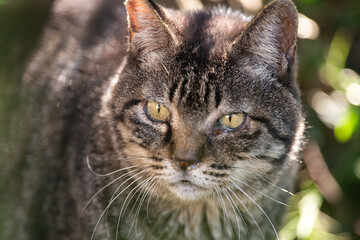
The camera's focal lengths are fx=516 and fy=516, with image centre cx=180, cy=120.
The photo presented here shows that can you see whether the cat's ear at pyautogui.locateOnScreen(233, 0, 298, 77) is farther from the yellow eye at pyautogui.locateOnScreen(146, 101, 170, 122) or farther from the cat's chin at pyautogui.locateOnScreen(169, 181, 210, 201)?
the cat's chin at pyautogui.locateOnScreen(169, 181, 210, 201)

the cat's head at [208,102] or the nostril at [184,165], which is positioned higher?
the cat's head at [208,102]

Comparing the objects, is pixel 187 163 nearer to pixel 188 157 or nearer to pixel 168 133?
pixel 188 157

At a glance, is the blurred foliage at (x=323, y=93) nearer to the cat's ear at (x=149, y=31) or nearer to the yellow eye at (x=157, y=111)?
the cat's ear at (x=149, y=31)

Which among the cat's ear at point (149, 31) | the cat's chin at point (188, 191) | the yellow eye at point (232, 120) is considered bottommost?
the cat's chin at point (188, 191)

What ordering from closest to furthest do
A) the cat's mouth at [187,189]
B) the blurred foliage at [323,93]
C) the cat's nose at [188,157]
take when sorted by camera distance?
1. the cat's nose at [188,157]
2. the cat's mouth at [187,189]
3. the blurred foliage at [323,93]

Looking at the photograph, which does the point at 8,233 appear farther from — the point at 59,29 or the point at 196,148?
the point at 196,148

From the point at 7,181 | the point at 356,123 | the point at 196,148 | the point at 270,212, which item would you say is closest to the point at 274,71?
the point at 196,148

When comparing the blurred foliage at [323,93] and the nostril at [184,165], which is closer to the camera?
the nostril at [184,165]

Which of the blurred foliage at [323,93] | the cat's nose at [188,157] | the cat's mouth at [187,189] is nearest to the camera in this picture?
the cat's nose at [188,157]

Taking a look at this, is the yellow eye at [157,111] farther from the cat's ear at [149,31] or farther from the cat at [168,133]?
the cat's ear at [149,31]

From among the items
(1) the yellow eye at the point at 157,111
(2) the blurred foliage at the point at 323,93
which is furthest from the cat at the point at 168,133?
(2) the blurred foliage at the point at 323,93
